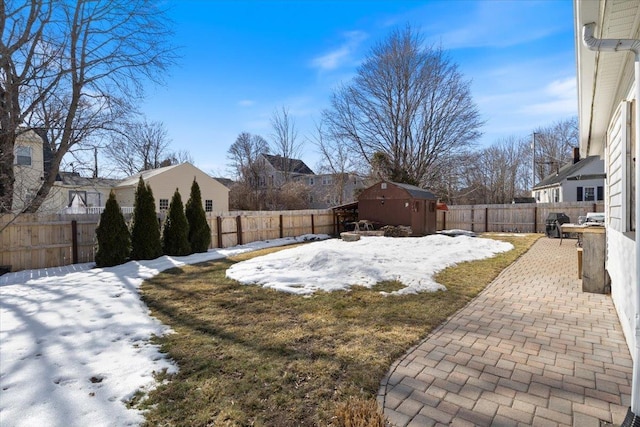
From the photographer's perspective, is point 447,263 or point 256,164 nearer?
point 447,263

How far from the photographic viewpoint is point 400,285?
19.1 feet

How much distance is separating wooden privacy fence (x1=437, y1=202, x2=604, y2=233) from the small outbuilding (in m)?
4.54

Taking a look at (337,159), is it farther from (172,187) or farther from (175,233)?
(175,233)

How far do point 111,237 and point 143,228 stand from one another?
2.87ft

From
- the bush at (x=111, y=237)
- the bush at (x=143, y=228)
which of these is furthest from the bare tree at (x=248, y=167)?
the bush at (x=111, y=237)

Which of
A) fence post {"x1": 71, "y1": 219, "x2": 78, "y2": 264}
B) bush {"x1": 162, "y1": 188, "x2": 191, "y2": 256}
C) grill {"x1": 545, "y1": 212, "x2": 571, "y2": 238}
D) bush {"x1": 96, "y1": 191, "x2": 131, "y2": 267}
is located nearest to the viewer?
bush {"x1": 96, "y1": 191, "x2": 131, "y2": 267}

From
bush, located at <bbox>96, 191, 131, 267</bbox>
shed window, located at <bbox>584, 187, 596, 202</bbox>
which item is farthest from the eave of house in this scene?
shed window, located at <bbox>584, 187, 596, 202</bbox>

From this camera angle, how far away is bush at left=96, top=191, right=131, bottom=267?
8973 millimetres

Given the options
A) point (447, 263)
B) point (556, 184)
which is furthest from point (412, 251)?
point (556, 184)

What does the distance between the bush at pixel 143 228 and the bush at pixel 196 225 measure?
1.45 meters

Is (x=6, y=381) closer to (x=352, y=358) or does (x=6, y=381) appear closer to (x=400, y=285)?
(x=352, y=358)

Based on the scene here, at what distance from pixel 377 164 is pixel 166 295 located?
63.3 feet

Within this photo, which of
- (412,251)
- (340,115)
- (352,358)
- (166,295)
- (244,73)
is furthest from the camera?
(340,115)

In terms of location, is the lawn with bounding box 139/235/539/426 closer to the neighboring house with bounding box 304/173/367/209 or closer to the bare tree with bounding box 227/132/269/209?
the bare tree with bounding box 227/132/269/209
